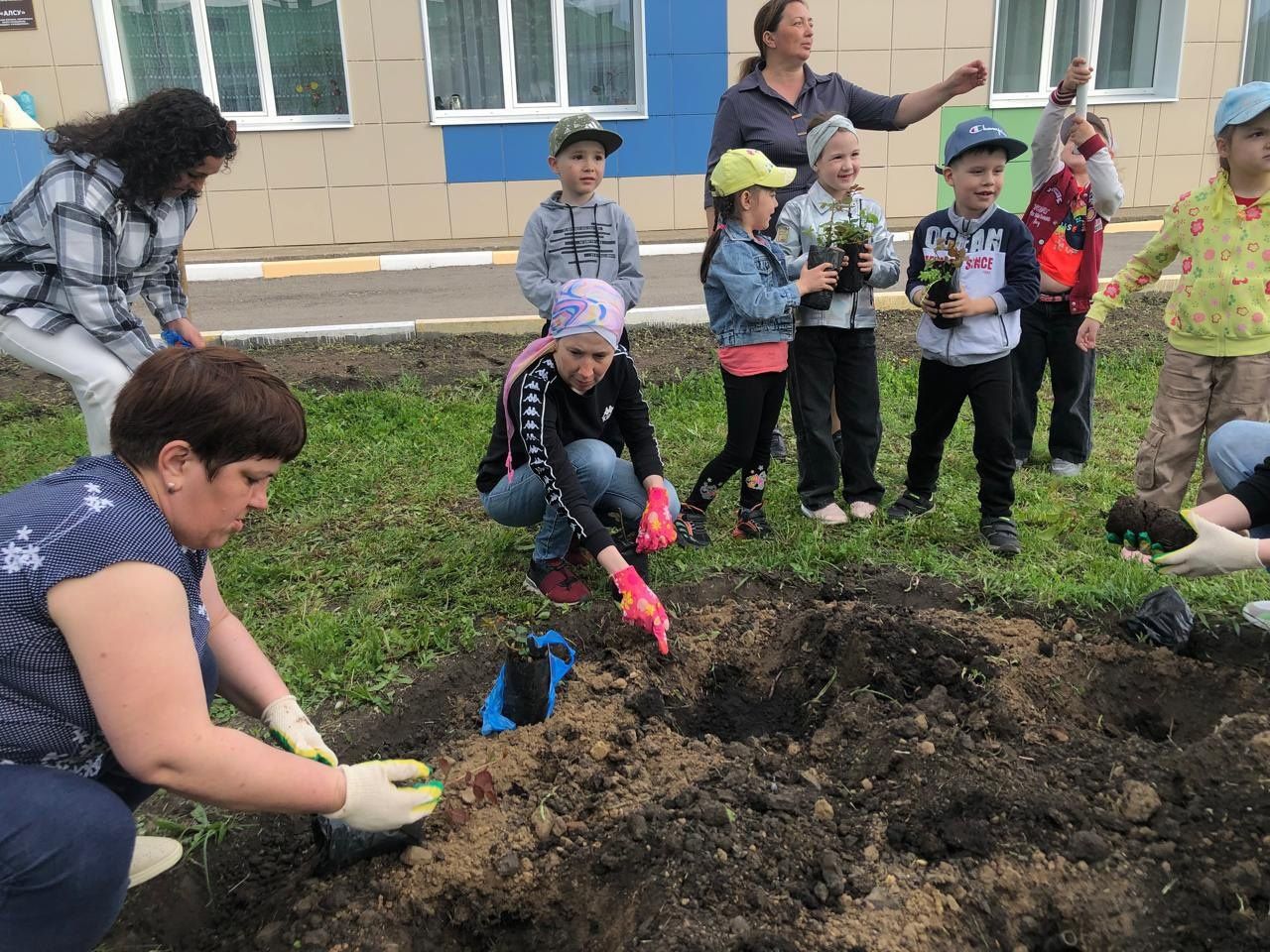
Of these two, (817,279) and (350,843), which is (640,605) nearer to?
(350,843)

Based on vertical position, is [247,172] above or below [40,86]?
below

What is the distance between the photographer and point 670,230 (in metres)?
12.3

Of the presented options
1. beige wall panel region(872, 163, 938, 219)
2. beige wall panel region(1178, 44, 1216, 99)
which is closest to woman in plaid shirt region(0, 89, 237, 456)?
beige wall panel region(872, 163, 938, 219)

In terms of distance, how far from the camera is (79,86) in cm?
1105

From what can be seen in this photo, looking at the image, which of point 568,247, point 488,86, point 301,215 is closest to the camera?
point 568,247

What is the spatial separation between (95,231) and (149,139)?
38 centimetres

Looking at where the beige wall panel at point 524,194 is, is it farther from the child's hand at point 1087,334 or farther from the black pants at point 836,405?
the child's hand at point 1087,334

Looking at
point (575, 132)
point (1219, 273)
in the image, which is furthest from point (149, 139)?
point (1219, 273)

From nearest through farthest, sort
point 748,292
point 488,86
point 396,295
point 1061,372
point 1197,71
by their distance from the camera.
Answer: point 748,292 → point 1061,372 → point 396,295 → point 488,86 → point 1197,71

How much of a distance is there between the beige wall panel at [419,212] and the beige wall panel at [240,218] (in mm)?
1447

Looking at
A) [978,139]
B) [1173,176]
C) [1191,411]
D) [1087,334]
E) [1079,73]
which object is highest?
[1079,73]

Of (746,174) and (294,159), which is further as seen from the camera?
(294,159)

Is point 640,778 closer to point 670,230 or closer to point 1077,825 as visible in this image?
point 1077,825

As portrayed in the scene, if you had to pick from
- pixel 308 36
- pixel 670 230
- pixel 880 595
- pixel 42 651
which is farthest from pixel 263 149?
pixel 42 651
